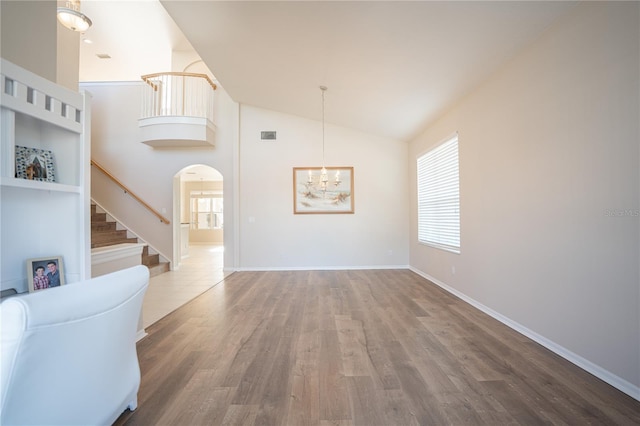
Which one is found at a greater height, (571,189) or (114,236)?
(571,189)

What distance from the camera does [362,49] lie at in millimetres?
3287

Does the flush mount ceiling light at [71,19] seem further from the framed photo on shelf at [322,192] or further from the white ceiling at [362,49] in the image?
the framed photo on shelf at [322,192]

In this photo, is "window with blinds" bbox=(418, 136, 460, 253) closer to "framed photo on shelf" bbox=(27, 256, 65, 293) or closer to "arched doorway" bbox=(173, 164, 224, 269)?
"framed photo on shelf" bbox=(27, 256, 65, 293)

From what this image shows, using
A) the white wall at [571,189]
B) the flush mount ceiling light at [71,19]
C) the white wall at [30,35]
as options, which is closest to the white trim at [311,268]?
the white wall at [571,189]

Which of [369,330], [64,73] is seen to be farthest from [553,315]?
[64,73]

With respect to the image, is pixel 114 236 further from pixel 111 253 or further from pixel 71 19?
pixel 111 253

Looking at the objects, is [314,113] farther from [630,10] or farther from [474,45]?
[630,10]

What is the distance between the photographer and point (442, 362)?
2225 millimetres

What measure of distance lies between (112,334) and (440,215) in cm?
461

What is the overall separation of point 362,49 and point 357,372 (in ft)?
11.0

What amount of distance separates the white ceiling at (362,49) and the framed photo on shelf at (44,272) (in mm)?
2896

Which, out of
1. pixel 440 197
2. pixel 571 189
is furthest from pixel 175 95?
pixel 571 189

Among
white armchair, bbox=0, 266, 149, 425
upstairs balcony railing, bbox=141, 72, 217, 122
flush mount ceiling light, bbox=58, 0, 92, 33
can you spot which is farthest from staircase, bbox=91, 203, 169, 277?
white armchair, bbox=0, 266, 149, 425

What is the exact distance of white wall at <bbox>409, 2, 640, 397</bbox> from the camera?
1.84 meters
